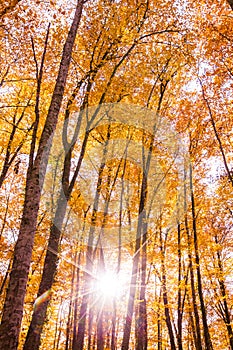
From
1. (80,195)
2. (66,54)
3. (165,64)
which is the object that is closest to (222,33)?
(165,64)

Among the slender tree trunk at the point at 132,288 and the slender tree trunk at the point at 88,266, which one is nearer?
the slender tree trunk at the point at 132,288

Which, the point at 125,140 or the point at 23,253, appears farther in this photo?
the point at 125,140

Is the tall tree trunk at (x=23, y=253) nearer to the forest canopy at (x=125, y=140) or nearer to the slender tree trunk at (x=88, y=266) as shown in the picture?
the forest canopy at (x=125, y=140)

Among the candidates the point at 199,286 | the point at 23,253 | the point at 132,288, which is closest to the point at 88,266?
the point at 132,288

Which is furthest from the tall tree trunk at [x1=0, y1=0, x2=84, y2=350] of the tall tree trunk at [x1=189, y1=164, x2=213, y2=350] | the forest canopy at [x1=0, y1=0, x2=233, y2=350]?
the tall tree trunk at [x1=189, y1=164, x2=213, y2=350]

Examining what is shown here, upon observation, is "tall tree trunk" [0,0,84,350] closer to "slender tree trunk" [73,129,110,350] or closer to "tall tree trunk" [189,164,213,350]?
"slender tree trunk" [73,129,110,350]

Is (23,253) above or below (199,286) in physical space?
below

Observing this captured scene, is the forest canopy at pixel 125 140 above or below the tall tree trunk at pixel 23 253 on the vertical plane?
above

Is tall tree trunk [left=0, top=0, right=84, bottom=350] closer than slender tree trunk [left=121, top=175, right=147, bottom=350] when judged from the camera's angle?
Yes

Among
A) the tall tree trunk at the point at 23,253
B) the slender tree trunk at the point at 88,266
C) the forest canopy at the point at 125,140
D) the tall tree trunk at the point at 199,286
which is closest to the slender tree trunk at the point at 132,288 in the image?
the forest canopy at the point at 125,140

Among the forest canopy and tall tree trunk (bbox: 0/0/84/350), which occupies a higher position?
the forest canopy

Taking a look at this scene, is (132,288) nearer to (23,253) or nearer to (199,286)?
(199,286)

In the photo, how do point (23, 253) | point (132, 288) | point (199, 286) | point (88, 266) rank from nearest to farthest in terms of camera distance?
point (23, 253)
point (132, 288)
point (199, 286)
point (88, 266)

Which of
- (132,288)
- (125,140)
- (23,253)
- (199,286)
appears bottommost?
(23,253)
